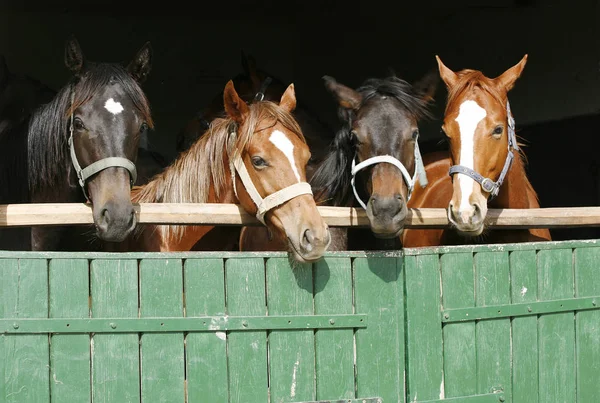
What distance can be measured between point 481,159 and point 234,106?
3.96ft

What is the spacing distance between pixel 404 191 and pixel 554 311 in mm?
826

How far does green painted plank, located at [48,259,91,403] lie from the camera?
265 centimetres

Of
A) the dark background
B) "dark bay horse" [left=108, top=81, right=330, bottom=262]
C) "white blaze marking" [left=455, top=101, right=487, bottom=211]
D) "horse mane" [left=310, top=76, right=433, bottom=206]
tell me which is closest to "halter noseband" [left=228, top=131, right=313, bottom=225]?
"dark bay horse" [left=108, top=81, right=330, bottom=262]

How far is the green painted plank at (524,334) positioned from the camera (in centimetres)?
313

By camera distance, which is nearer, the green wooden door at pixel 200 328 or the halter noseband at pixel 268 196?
the green wooden door at pixel 200 328

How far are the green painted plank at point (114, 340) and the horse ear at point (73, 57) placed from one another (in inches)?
48.0

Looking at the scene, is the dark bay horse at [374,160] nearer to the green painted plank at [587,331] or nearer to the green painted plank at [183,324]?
the green painted plank at [183,324]

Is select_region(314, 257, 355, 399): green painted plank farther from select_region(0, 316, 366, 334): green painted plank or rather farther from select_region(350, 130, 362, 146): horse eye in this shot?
select_region(350, 130, 362, 146): horse eye

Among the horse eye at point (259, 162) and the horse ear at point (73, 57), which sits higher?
the horse ear at point (73, 57)

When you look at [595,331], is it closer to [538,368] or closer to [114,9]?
[538,368]

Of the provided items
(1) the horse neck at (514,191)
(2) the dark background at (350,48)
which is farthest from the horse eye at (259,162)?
(2) the dark background at (350,48)

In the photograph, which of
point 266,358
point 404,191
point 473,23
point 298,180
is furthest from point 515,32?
point 266,358

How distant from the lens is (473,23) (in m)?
7.17

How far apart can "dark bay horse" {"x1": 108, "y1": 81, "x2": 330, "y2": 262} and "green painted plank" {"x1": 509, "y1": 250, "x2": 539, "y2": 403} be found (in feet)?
2.89
